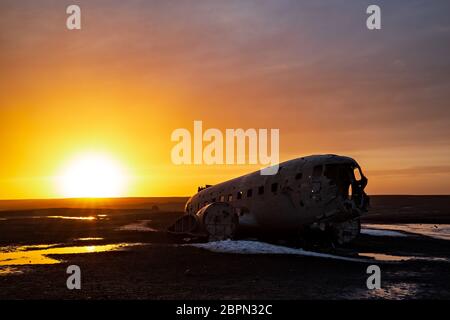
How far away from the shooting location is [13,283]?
14.6 meters

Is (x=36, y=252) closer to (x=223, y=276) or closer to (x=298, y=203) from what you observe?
(x=223, y=276)

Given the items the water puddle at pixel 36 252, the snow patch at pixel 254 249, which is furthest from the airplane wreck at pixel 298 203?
the water puddle at pixel 36 252

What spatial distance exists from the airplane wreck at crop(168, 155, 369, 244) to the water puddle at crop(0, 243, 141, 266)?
6.83 metres

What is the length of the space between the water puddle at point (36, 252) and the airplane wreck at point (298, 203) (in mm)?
6833

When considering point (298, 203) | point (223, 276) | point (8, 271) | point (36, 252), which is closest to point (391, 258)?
point (298, 203)

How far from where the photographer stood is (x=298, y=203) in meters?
23.7

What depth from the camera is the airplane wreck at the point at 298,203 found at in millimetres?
22812

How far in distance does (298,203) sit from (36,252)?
14.9 m

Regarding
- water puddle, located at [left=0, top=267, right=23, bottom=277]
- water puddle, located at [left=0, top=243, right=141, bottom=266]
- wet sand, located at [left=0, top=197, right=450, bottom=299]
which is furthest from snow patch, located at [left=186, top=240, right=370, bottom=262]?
water puddle, located at [left=0, top=267, right=23, bottom=277]

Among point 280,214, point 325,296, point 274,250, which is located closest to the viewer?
point 325,296

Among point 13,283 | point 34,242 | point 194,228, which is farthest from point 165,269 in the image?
point 34,242

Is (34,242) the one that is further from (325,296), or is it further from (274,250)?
(325,296)
